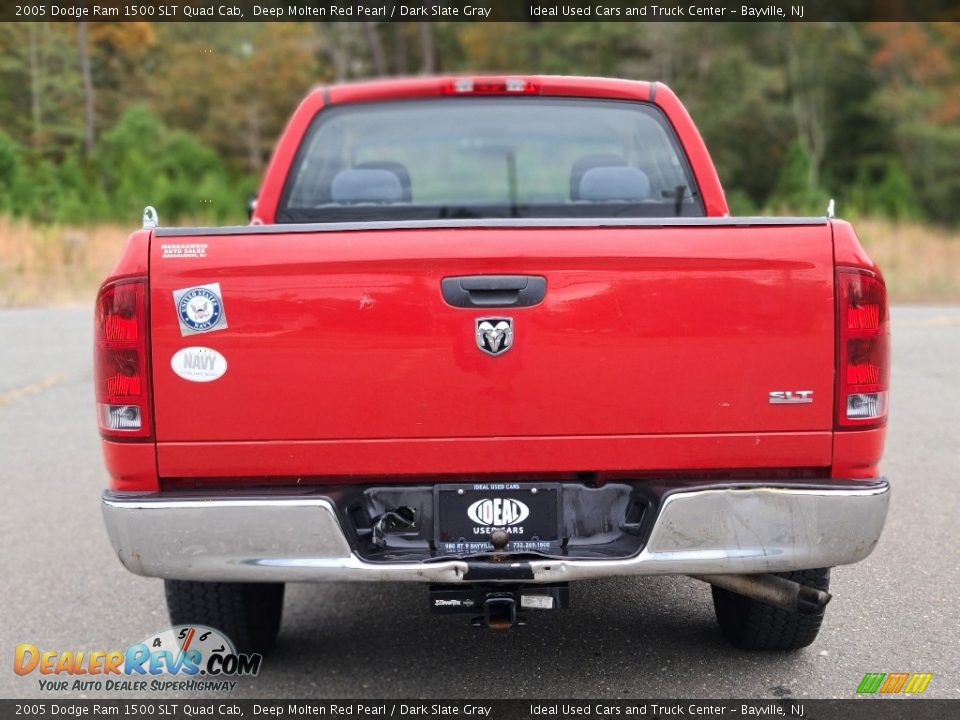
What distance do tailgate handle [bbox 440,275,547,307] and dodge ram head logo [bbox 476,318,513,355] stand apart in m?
0.05

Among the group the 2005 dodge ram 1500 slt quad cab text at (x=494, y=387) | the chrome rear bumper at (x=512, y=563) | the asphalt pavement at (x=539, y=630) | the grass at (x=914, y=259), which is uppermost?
the 2005 dodge ram 1500 slt quad cab text at (x=494, y=387)

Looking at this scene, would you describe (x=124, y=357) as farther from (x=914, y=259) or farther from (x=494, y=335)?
(x=914, y=259)

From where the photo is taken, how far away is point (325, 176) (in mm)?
5023

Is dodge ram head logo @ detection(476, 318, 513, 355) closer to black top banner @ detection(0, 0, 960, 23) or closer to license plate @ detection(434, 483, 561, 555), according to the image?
license plate @ detection(434, 483, 561, 555)

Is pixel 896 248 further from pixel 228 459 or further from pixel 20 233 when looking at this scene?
pixel 228 459

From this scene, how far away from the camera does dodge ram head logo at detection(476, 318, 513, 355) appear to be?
3.04m

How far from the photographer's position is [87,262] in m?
23.6

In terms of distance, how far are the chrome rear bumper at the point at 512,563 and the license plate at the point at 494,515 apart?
0.39ft

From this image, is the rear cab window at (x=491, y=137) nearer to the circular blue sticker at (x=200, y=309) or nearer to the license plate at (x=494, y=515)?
the circular blue sticker at (x=200, y=309)

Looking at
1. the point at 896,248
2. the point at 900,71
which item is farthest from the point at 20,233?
the point at 900,71

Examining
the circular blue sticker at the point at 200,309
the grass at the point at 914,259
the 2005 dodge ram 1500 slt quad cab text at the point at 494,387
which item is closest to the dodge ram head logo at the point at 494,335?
the 2005 dodge ram 1500 slt quad cab text at the point at 494,387

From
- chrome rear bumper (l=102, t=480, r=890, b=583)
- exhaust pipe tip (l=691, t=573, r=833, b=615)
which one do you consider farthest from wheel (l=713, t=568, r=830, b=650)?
chrome rear bumper (l=102, t=480, r=890, b=583)

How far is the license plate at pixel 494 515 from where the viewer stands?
317 centimetres

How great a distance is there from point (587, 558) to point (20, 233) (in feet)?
77.9
